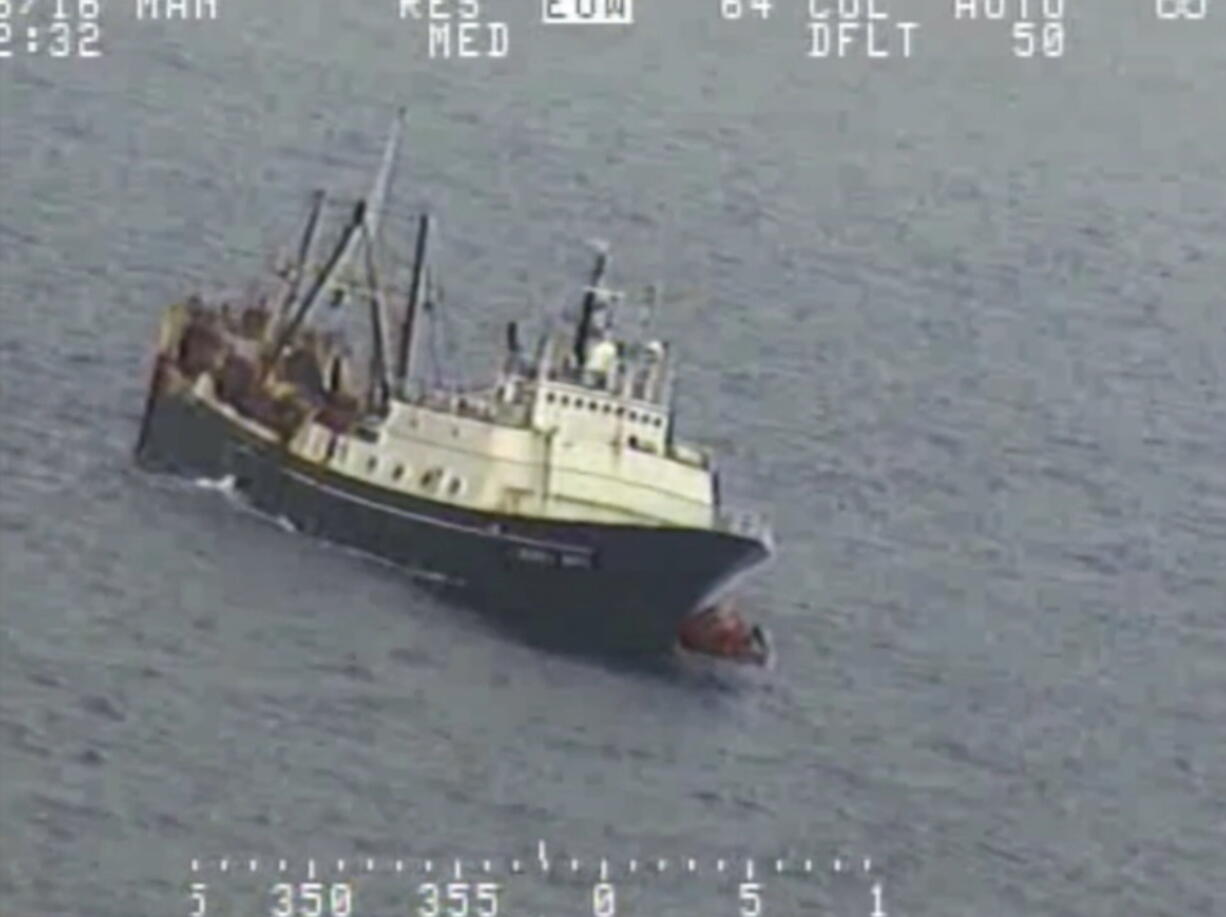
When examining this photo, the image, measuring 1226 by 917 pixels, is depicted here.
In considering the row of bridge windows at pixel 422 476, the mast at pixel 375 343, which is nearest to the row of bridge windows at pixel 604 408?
the row of bridge windows at pixel 422 476

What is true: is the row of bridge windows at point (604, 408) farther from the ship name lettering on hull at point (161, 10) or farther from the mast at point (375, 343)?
the ship name lettering on hull at point (161, 10)

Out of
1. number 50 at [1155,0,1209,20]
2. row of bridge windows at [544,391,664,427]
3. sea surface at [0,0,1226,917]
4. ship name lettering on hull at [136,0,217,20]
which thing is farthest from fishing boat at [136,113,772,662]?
number 50 at [1155,0,1209,20]

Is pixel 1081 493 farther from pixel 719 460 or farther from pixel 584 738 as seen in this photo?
pixel 584 738

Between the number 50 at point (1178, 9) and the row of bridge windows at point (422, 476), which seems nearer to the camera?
the number 50 at point (1178, 9)

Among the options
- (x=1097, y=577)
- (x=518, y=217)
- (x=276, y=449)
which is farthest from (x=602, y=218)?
(x=1097, y=577)

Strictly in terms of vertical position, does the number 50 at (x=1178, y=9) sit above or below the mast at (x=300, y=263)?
above

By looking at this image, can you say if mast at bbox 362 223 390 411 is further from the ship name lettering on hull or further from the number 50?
the number 50
